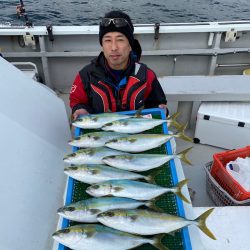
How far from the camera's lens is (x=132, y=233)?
1.68 metres

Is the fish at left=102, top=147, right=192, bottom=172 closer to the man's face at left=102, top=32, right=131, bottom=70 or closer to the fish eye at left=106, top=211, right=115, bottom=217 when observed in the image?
the fish eye at left=106, top=211, right=115, bottom=217

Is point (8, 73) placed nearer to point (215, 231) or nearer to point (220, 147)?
point (215, 231)

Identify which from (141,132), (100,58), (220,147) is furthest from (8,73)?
(220,147)

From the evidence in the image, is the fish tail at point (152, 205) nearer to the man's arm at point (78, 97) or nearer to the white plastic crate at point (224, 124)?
the man's arm at point (78, 97)

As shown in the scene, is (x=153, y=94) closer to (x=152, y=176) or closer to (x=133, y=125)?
(x=133, y=125)

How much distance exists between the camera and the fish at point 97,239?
1.59m

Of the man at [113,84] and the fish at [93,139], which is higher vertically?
the man at [113,84]

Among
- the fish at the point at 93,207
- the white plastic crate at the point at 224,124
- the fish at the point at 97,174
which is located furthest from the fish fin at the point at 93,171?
the white plastic crate at the point at 224,124

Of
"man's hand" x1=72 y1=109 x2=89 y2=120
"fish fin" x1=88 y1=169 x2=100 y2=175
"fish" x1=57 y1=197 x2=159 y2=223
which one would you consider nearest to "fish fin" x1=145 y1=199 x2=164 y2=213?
"fish" x1=57 y1=197 x2=159 y2=223

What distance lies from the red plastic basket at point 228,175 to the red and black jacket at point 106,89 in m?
0.97

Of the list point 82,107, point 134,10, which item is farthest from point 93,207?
point 134,10

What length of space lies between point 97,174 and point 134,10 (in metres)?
11.2

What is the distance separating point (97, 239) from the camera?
1.61 m

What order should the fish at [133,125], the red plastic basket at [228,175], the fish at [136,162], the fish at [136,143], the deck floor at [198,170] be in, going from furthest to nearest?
the deck floor at [198,170]
the red plastic basket at [228,175]
the fish at [133,125]
the fish at [136,143]
the fish at [136,162]
